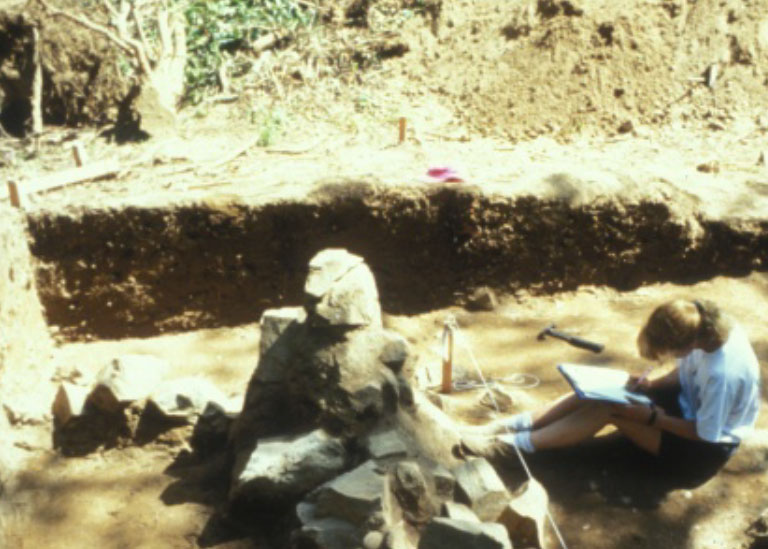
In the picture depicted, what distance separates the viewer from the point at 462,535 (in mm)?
2732

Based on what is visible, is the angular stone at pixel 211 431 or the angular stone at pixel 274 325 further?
the angular stone at pixel 211 431

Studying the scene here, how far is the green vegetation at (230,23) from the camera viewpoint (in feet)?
28.2

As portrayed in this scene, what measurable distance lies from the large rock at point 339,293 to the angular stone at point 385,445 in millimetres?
488

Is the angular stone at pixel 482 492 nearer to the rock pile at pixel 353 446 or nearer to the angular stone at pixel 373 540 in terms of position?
the rock pile at pixel 353 446

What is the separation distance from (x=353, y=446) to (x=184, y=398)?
40.9 inches

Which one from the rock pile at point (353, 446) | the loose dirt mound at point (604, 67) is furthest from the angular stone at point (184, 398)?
the loose dirt mound at point (604, 67)

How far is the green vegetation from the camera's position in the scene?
28.2 ft

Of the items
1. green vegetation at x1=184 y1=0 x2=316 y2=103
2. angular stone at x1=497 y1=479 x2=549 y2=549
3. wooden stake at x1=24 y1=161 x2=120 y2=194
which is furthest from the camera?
green vegetation at x1=184 y1=0 x2=316 y2=103

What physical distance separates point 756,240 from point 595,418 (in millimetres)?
2319

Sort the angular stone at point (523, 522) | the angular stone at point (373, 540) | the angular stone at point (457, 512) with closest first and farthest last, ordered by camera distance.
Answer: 1. the angular stone at point (373, 540)
2. the angular stone at point (457, 512)
3. the angular stone at point (523, 522)

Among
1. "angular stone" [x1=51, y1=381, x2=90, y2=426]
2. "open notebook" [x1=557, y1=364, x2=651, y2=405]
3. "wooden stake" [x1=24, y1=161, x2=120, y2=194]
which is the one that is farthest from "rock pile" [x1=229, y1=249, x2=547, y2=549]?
"wooden stake" [x1=24, y1=161, x2=120, y2=194]

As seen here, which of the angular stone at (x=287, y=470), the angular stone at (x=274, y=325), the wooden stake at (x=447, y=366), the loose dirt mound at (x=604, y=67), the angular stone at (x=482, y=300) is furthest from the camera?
the loose dirt mound at (x=604, y=67)

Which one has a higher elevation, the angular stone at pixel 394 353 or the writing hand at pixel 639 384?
the angular stone at pixel 394 353

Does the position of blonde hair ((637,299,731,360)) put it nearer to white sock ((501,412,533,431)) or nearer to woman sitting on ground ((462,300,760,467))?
woman sitting on ground ((462,300,760,467))
